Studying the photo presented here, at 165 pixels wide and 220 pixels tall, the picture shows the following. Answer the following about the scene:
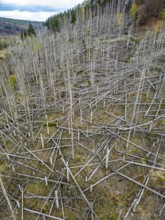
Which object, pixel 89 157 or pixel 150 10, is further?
pixel 150 10

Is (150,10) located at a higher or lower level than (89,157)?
higher

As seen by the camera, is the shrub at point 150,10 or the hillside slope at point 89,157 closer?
the hillside slope at point 89,157

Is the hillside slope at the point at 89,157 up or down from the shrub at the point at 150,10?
down

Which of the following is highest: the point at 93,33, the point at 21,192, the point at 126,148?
the point at 93,33

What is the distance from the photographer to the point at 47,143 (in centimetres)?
593

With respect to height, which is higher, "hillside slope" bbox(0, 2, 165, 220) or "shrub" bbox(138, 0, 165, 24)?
"shrub" bbox(138, 0, 165, 24)

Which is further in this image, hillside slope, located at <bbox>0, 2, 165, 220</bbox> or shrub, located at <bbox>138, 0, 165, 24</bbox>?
shrub, located at <bbox>138, 0, 165, 24</bbox>

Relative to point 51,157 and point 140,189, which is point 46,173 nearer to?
point 51,157

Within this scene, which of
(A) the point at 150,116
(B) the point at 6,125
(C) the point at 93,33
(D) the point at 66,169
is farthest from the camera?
(C) the point at 93,33

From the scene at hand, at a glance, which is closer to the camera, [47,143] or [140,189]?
[140,189]

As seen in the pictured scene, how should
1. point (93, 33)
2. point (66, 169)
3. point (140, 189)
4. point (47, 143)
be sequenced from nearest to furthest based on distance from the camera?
point (140, 189), point (66, 169), point (47, 143), point (93, 33)

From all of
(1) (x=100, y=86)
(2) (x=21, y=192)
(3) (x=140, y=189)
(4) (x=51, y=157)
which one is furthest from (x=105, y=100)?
(2) (x=21, y=192)

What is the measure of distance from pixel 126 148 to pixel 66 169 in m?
1.79

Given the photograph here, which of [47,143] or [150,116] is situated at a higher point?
[150,116]
